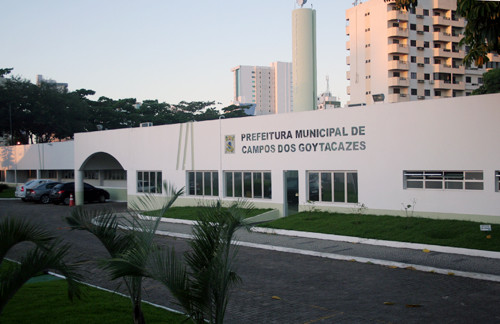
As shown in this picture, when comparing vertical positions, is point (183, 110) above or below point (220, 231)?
above

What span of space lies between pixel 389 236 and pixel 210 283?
11304mm

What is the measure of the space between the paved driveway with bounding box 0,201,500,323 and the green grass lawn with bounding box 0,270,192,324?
2.62 feet

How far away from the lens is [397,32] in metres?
65.9

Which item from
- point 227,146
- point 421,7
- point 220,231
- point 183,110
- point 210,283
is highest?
point 421,7

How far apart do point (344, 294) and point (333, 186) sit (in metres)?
10.0

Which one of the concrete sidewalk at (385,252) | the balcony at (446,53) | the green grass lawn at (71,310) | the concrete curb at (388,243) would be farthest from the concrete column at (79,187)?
the balcony at (446,53)

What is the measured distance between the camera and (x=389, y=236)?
51.7 ft

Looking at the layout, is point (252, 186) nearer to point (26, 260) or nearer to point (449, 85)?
point (26, 260)

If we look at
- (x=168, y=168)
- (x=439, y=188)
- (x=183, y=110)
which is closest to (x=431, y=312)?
(x=439, y=188)

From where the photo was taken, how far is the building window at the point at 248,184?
74.0 ft

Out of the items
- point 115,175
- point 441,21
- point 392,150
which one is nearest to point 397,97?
point 441,21

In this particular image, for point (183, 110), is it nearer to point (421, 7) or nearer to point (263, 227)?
A: point (421, 7)

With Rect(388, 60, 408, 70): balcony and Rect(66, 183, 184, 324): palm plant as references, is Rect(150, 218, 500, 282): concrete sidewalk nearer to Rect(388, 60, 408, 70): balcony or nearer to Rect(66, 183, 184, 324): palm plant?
Rect(66, 183, 184, 324): palm plant

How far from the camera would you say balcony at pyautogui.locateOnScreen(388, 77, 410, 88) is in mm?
66438
